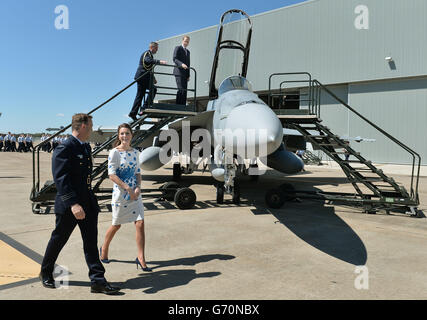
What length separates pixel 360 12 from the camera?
78.0 ft

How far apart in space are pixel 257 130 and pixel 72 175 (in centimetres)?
287

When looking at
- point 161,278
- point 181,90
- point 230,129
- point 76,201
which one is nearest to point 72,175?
point 76,201

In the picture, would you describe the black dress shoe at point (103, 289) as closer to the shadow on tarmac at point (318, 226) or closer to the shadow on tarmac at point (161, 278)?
the shadow on tarmac at point (161, 278)

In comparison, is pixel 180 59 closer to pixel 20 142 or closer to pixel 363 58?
pixel 363 58

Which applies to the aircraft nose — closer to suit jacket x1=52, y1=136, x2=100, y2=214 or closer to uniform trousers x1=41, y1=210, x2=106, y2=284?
suit jacket x1=52, y1=136, x2=100, y2=214

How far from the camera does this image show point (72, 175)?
11.2 ft

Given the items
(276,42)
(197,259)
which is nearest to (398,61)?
(276,42)

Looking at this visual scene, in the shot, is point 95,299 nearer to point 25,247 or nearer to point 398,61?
point 25,247

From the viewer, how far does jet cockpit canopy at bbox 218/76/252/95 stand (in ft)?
28.9

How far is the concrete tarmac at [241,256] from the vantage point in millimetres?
3615

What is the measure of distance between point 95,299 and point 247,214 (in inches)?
183

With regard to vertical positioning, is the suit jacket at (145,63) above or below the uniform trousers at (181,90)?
above

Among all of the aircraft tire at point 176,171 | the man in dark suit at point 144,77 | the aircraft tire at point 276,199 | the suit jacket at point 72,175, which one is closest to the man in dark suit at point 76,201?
the suit jacket at point 72,175

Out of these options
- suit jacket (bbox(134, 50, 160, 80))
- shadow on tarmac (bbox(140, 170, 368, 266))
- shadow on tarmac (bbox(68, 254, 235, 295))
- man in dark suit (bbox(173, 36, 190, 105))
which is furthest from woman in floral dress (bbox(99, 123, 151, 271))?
man in dark suit (bbox(173, 36, 190, 105))
